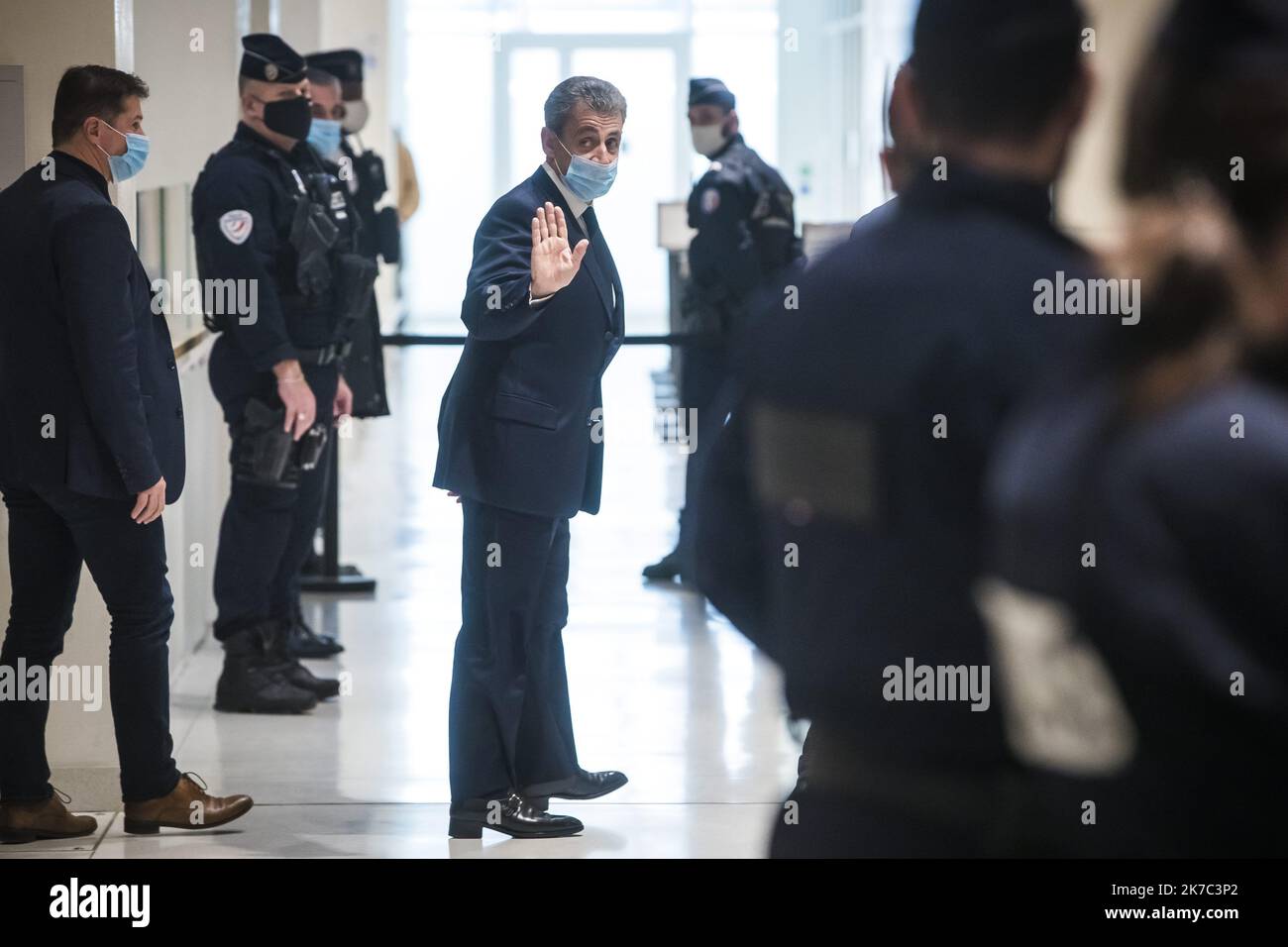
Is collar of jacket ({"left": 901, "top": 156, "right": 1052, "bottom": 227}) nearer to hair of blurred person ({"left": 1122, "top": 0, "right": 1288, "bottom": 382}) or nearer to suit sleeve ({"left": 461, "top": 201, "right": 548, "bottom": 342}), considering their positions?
hair of blurred person ({"left": 1122, "top": 0, "right": 1288, "bottom": 382})

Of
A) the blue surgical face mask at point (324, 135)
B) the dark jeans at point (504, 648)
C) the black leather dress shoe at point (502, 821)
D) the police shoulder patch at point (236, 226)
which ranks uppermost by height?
the blue surgical face mask at point (324, 135)

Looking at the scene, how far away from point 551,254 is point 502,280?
0.11 meters

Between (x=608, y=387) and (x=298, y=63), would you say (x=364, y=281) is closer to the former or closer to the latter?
(x=298, y=63)

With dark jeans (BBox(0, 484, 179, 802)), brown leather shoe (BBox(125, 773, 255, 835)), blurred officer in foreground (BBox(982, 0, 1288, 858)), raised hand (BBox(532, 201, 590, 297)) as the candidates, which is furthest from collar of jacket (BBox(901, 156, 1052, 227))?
brown leather shoe (BBox(125, 773, 255, 835))

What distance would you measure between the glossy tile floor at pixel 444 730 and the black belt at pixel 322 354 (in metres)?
0.93

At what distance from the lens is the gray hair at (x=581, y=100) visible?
3.47 meters

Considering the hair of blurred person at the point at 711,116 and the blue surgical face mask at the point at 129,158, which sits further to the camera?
the hair of blurred person at the point at 711,116

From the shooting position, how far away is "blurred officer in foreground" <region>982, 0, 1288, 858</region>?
3.75ft

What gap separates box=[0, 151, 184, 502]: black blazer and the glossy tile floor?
79 centimetres

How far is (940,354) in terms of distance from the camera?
148 cm

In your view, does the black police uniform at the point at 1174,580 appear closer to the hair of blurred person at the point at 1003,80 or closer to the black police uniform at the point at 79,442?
the hair of blurred person at the point at 1003,80

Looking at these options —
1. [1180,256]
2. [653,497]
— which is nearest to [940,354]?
[1180,256]

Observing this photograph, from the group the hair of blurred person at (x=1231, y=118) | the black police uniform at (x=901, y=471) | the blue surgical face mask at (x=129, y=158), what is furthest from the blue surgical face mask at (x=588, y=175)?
the hair of blurred person at (x=1231, y=118)
